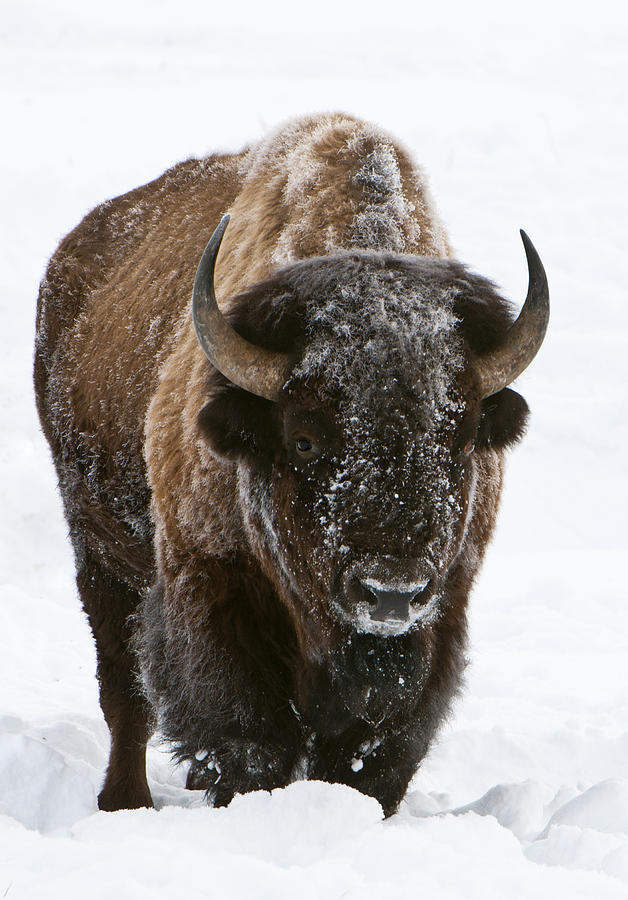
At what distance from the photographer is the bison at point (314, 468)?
3.39m

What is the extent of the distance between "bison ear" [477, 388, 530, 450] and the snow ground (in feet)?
4.23

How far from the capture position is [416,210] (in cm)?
449

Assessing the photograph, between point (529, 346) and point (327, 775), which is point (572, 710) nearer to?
point (327, 775)

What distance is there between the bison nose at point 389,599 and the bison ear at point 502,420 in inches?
32.0

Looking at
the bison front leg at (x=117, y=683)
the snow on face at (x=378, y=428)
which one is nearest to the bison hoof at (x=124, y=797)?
the bison front leg at (x=117, y=683)

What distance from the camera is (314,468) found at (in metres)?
3.50

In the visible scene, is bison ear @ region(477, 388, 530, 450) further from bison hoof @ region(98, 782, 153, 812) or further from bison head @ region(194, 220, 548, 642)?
bison hoof @ region(98, 782, 153, 812)

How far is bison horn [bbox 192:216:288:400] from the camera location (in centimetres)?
353

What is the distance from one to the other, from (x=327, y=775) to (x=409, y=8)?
819 inches

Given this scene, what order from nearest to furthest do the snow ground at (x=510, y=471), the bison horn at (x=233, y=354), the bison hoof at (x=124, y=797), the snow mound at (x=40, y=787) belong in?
the snow ground at (x=510, y=471) < the bison horn at (x=233, y=354) < the snow mound at (x=40, y=787) < the bison hoof at (x=124, y=797)

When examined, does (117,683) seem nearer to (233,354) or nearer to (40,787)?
(40,787)

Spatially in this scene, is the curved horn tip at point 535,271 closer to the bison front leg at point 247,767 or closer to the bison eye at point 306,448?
the bison eye at point 306,448

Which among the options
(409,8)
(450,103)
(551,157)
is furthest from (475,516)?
(409,8)

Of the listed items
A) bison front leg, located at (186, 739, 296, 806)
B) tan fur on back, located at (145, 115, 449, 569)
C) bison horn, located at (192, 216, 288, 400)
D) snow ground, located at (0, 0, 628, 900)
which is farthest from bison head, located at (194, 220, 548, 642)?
snow ground, located at (0, 0, 628, 900)
